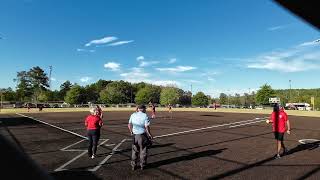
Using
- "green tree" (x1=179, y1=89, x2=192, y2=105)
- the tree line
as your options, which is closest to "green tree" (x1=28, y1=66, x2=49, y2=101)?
the tree line

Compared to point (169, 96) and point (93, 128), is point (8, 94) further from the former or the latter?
point (93, 128)

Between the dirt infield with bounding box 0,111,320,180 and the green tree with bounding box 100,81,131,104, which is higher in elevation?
the green tree with bounding box 100,81,131,104

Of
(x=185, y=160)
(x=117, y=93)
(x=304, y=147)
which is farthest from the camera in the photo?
(x=117, y=93)

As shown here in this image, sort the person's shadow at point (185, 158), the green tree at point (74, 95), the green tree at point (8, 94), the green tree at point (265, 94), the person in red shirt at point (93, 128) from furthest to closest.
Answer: the green tree at point (8, 94)
the green tree at point (74, 95)
the green tree at point (265, 94)
the person in red shirt at point (93, 128)
the person's shadow at point (185, 158)

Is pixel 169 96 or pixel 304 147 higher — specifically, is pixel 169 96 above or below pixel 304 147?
above

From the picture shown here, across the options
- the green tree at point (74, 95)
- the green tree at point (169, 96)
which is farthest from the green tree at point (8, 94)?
the green tree at point (169, 96)

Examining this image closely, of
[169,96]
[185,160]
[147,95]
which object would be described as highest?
→ [147,95]

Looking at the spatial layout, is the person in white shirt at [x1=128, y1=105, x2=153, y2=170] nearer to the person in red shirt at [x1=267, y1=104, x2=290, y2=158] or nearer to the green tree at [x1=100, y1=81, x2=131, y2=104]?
the person in red shirt at [x1=267, y1=104, x2=290, y2=158]

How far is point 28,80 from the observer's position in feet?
541

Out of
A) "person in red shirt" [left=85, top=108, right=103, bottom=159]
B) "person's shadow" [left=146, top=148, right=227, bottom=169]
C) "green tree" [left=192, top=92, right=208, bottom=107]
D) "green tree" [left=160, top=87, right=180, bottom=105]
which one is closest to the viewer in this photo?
"person's shadow" [left=146, top=148, right=227, bottom=169]

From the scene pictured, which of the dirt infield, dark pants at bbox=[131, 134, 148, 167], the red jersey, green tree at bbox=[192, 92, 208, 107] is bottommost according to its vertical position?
the dirt infield

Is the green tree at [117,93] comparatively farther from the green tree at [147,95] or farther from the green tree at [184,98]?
the green tree at [184,98]

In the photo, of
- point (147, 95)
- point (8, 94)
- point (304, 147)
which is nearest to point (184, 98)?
point (147, 95)

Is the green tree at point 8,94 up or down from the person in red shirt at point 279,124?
up
